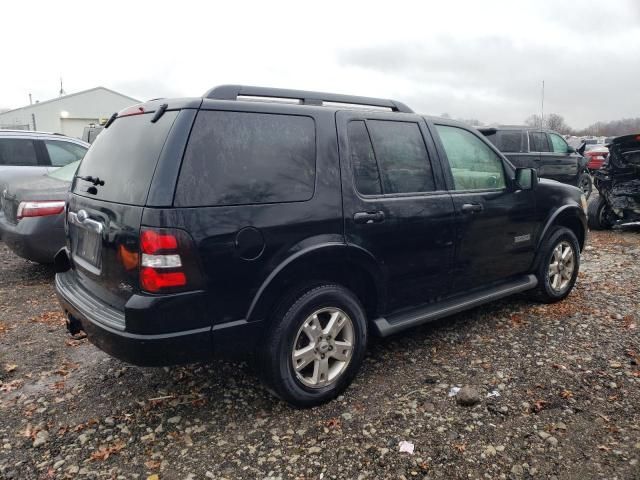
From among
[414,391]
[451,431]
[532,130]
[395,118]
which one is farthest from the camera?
[532,130]

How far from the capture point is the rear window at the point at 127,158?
102 inches

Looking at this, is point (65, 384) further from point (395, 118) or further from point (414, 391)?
point (395, 118)

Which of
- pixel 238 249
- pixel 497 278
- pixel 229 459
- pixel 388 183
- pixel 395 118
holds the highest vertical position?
pixel 395 118

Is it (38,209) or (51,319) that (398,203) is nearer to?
(51,319)

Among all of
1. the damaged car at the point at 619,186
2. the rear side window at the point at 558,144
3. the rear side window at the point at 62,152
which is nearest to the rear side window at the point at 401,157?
the rear side window at the point at 62,152

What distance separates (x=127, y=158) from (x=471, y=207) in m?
2.46

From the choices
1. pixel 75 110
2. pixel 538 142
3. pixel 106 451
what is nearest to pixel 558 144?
pixel 538 142

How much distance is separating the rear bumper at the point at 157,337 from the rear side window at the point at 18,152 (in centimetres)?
556

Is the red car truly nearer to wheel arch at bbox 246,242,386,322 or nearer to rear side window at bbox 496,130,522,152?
rear side window at bbox 496,130,522,152

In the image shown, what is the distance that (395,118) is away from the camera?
352 centimetres

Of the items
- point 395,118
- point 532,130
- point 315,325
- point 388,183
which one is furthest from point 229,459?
point 532,130

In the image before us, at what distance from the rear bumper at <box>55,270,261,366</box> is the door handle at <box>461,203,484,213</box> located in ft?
6.12

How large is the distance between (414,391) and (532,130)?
10.8 m

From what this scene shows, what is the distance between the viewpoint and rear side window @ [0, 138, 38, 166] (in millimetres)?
7215
